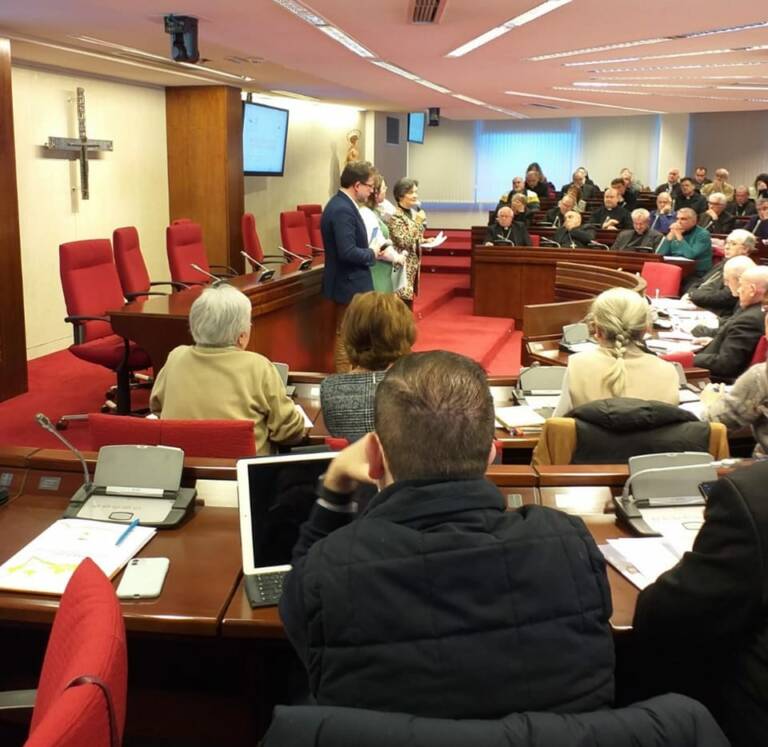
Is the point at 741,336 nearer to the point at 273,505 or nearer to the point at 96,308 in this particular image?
the point at 273,505

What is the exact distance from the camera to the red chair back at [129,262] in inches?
224

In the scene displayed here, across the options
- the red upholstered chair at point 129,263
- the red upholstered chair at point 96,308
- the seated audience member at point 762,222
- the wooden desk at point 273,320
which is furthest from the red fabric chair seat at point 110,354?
the seated audience member at point 762,222

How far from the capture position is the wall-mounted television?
30.6 feet

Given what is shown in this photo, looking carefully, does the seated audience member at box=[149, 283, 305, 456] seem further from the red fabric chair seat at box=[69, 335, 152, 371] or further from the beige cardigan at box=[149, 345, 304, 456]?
the red fabric chair seat at box=[69, 335, 152, 371]

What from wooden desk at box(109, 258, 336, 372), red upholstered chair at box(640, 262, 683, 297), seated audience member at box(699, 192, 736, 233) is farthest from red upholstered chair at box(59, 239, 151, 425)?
seated audience member at box(699, 192, 736, 233)

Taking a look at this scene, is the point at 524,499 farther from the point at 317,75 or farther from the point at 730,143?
the point at 730,143

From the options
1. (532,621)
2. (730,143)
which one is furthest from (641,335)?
(730,143)

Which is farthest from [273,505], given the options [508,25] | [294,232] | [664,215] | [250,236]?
[664,215]

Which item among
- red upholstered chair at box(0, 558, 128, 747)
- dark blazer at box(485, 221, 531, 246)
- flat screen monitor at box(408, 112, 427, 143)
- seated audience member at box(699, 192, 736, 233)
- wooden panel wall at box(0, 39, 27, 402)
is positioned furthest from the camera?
flat screen monitor at box(408, 112, 427, 143)

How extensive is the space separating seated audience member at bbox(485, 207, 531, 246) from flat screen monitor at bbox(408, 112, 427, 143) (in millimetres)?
6346

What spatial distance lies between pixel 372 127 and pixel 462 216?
4679mm

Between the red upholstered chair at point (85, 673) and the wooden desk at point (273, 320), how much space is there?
3.09m

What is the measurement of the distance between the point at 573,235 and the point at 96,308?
5.59 m

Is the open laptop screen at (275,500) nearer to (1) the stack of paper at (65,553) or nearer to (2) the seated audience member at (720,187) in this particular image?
(1) the stack of paper at (65,553)
